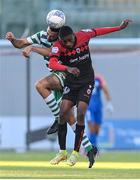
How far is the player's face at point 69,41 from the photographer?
13875 mm

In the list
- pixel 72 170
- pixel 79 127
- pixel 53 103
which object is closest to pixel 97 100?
pixel 53 103

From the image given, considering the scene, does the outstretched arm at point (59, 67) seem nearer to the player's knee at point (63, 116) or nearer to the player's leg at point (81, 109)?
the player's leg at point (81, 109)

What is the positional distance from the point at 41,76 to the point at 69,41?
10.3 metres

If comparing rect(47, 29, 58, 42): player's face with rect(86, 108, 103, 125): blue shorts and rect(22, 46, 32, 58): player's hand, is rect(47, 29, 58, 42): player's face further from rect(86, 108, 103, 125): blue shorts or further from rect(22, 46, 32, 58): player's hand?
rect(86, 108, 103, 125): blue shorts

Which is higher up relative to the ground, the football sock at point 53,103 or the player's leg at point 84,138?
the football sock at point 53,103

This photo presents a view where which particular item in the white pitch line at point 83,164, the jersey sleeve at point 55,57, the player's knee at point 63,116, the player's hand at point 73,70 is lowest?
the white pitch line at point 83,164

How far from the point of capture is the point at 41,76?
953 inches

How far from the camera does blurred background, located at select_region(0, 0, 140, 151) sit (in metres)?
23.7

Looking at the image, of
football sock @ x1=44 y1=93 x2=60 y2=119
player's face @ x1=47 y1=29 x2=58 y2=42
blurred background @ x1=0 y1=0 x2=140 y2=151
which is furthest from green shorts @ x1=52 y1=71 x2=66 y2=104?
blurred background @ x1=0 y1=0 x2=140 y2=151

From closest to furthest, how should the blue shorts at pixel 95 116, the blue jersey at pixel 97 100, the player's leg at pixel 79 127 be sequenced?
the player's leg at pixel 79 127
the blue shorts at pixel 95 116
the blue jersey at pixel 97 100

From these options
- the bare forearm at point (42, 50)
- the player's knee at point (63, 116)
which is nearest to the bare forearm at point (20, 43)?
the bare forearm at point (42, 50)

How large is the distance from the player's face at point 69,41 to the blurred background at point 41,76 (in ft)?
30.9

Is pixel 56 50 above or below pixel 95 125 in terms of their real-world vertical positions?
above

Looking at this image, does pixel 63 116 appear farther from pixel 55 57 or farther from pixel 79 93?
pixel 55 57
